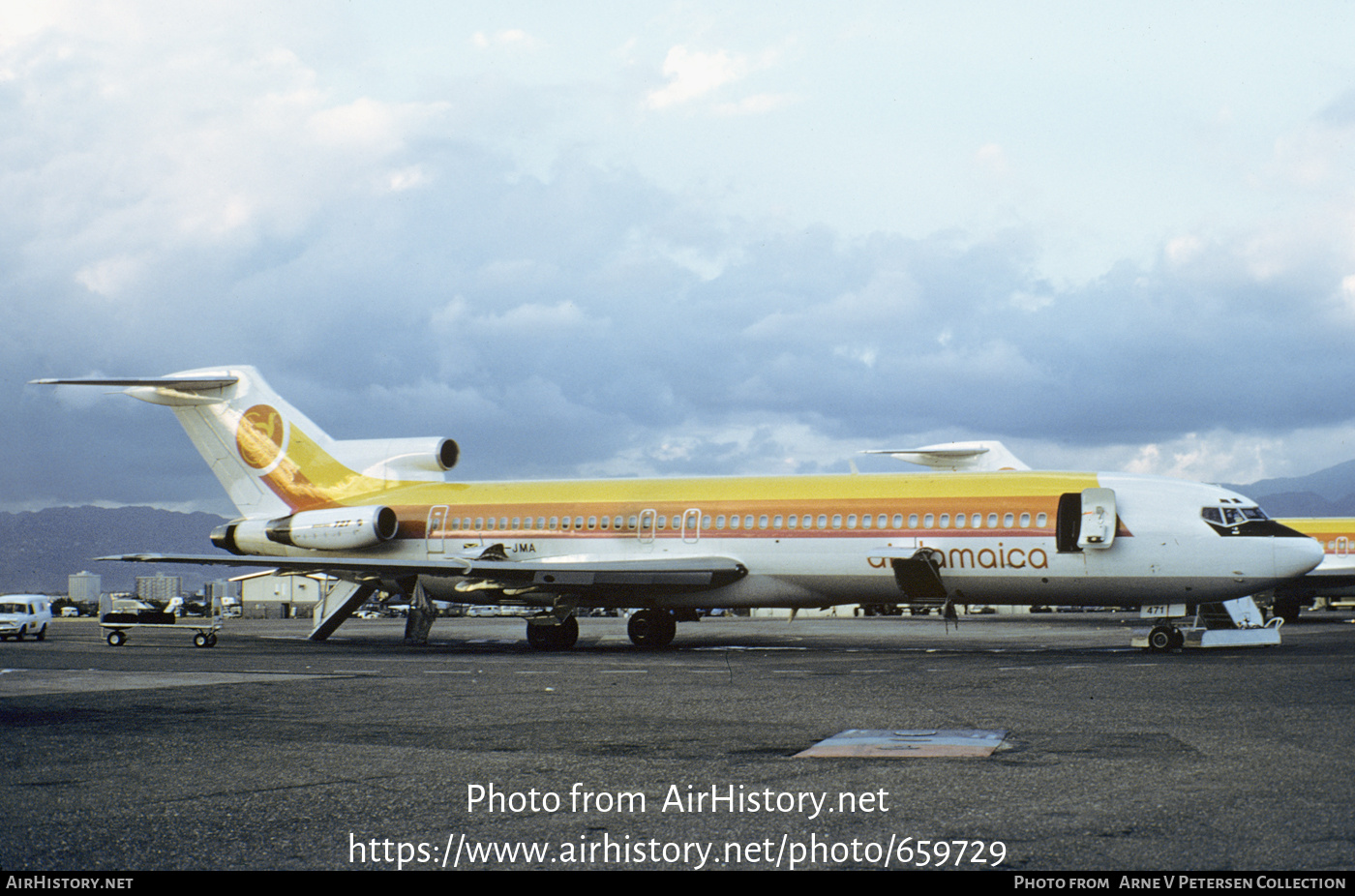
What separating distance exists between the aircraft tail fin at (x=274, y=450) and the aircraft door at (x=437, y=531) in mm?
1987

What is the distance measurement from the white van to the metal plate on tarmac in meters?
35.1

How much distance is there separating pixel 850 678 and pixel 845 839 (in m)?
11.2

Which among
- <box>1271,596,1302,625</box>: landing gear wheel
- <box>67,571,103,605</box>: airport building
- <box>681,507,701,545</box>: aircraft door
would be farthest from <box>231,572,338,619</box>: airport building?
<box>1271,596,1302,625</box>: landing gear wheel

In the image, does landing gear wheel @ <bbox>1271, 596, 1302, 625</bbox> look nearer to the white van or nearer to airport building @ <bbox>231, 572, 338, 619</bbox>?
the white van

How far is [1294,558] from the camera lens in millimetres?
23375

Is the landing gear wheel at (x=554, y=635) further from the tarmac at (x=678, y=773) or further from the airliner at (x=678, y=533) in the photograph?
the tarmac at (x=678, y=773)

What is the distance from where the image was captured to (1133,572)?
79.5ft

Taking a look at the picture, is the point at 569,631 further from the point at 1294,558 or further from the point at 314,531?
the point at 1294,558

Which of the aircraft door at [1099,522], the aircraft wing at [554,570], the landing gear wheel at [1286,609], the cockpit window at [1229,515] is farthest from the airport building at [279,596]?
the cockpit window at [1229,515]

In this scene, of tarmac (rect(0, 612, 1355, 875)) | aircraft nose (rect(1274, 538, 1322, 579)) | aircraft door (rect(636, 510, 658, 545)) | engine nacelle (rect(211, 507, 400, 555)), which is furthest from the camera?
engine nacelle (rect(211, 507, 400, 555))

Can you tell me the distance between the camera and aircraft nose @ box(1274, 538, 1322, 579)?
2334 cm

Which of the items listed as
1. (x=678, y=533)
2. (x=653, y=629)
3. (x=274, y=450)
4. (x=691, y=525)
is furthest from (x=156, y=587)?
(x=691, y=525)

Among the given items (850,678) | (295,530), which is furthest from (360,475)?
(850,678)

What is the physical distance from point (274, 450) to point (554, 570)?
35.3 feet
